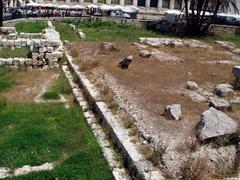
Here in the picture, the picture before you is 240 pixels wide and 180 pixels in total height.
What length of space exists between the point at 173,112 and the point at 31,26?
80.4 ft

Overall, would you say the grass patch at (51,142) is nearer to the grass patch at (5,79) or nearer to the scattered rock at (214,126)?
the grass patch at (5,79)

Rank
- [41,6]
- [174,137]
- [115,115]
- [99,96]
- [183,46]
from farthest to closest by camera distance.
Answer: [41,6]
[183,46]
[99,96]
[115,115]
[174,137]

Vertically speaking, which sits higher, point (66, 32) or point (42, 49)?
point (42, 49)

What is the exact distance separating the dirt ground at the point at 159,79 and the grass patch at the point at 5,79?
3.27m

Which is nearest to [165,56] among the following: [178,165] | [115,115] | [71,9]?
[115,115]

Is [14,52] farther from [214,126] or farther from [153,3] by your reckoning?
[153,3]

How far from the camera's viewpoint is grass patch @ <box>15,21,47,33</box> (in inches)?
1303

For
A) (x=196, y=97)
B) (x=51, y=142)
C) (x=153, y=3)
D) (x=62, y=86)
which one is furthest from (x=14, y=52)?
(x=153, y=3)

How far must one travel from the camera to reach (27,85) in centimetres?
1786

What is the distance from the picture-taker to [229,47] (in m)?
30.3

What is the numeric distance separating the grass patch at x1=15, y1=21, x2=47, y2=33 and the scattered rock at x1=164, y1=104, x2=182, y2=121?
71.3 ft

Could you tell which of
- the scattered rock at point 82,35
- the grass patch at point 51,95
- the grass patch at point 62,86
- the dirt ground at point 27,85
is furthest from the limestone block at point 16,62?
the scattered rock at point 82,35

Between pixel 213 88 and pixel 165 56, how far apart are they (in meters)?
6.72

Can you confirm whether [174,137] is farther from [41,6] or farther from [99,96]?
[41,6]
